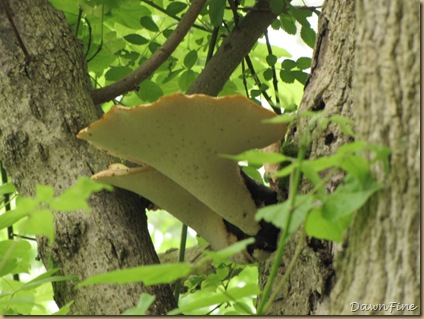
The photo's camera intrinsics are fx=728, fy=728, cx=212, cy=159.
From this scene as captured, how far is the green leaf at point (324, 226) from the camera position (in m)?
1.07

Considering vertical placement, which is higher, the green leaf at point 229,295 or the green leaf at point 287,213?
the green leaf at point 287,213

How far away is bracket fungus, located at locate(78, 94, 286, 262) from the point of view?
1348 mm

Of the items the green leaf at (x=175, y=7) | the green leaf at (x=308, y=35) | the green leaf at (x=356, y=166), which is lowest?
the green leaf at (x=356, y=166)

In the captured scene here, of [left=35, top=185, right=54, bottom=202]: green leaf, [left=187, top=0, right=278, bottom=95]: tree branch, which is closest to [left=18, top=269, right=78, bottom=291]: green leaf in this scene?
[left=35, top=185, right=54, bottom=202]: green leaf

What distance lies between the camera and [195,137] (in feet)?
4.60

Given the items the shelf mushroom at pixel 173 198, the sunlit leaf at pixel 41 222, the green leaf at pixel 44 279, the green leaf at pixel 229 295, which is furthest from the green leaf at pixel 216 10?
the sunlit leaf at pixel 41 222

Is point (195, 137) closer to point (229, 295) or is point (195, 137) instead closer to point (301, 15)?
point (229, 295)

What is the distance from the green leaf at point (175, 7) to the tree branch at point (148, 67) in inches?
10.9

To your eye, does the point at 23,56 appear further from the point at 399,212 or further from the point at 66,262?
the point at 399,212

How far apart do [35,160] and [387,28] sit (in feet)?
3.18

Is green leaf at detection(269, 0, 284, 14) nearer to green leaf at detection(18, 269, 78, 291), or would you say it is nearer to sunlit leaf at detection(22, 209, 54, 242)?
green leaf at detection(18, 269, 78, 291)

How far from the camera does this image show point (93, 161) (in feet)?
5.84

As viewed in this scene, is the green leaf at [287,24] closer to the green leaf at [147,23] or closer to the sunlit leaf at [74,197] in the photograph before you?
the green leaf at [147,23]

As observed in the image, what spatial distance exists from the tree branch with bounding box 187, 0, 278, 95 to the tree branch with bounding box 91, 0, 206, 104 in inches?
4.9
